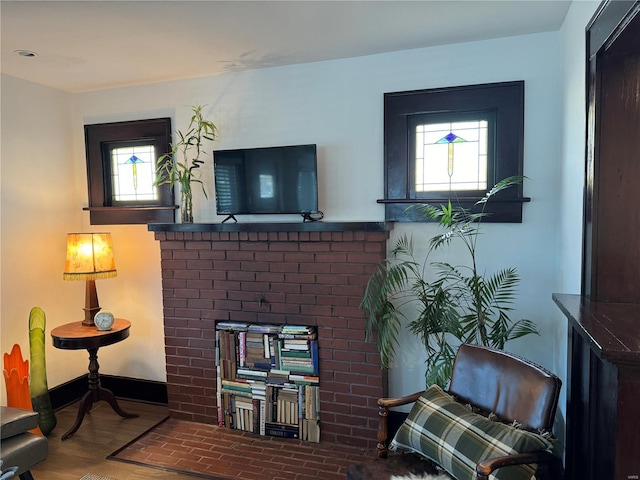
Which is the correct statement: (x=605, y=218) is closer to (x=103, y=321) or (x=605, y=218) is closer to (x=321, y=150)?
(x=321, y=150)

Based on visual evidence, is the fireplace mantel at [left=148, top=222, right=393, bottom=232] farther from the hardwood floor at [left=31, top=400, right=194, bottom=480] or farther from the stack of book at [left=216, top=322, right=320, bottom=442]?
the hardwood floor at [left=31, top=400, right=194, bottom=480]

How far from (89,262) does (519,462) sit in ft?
9.38

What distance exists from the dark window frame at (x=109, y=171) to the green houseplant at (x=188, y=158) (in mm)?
110

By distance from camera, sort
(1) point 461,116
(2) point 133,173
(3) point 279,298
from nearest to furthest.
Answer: (1) point 461,116, (3) point 279,298, (2) point 133,173

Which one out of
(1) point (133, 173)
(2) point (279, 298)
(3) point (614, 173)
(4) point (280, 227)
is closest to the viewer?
(3) point (614, 173)

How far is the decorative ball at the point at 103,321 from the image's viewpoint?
306 centimetres

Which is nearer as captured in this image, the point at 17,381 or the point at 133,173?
the point at 17,381

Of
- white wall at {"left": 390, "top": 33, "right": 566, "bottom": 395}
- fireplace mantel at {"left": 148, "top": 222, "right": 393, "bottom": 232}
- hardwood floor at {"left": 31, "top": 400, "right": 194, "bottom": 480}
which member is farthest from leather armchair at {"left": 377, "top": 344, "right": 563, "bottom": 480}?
hardwood floor at {"left": 31, "top": 400, "right": 194, "bottom": 480}

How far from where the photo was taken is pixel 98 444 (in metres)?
2.91

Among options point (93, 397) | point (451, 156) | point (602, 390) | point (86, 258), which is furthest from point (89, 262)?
point (602, 390)

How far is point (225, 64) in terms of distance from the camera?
9.63 ft

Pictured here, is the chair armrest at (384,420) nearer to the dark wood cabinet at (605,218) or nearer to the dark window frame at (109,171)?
the dark wood cabinet at (605,218)

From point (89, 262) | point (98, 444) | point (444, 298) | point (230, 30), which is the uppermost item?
point (230, 30)

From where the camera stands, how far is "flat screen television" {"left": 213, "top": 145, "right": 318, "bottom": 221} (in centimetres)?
289
